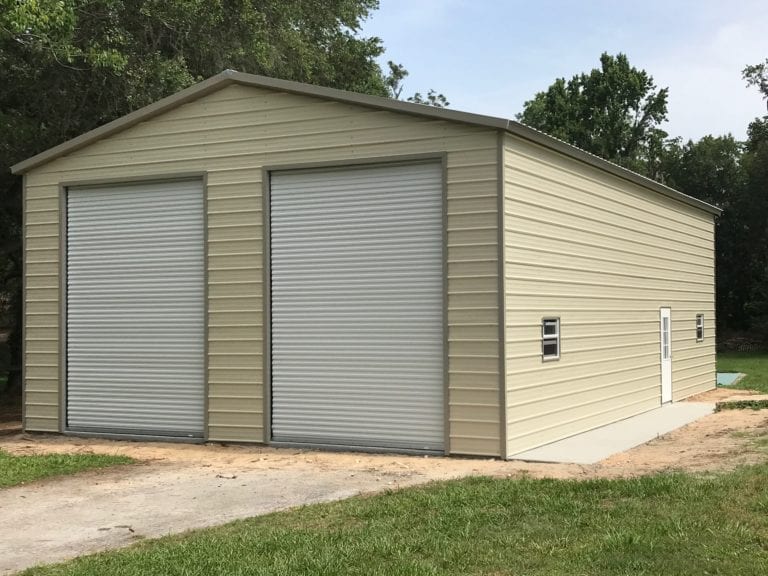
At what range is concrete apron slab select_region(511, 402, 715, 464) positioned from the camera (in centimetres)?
1038

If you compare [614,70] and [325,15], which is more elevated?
[614,70]

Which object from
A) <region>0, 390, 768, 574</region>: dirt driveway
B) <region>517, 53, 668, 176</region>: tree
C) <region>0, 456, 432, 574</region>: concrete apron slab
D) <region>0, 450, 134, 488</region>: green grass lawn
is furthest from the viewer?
<region>517, 53, 668, 176</region>: tree

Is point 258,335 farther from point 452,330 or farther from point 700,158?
point 700,158

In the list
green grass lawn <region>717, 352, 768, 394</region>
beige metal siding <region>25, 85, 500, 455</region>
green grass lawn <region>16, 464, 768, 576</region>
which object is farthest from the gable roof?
green grass lawn <region>717, 352, 768, 394</region>

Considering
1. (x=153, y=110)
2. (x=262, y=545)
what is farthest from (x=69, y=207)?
(x=262, y=545)

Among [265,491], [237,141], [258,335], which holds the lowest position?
[265,491]

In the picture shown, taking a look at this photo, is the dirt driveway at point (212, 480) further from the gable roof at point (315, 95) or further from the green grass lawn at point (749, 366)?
the green grass lawn at point (749, 366)

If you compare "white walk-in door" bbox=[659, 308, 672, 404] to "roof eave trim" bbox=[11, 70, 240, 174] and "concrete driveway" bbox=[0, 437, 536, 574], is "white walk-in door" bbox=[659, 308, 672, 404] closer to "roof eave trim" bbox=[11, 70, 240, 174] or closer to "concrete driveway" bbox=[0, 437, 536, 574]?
"concrete driveway" bbox=[0, 437, 536, 574]

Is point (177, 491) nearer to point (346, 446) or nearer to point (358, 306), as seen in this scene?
point (346, 446)

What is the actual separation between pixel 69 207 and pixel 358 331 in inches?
201

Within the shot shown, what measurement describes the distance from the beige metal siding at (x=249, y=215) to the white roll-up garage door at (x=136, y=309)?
29 centimetres

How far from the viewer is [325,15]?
21344 millimetres

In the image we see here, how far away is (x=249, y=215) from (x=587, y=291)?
5007mm

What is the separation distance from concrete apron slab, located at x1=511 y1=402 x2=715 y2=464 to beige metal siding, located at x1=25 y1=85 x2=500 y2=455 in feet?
2.68
